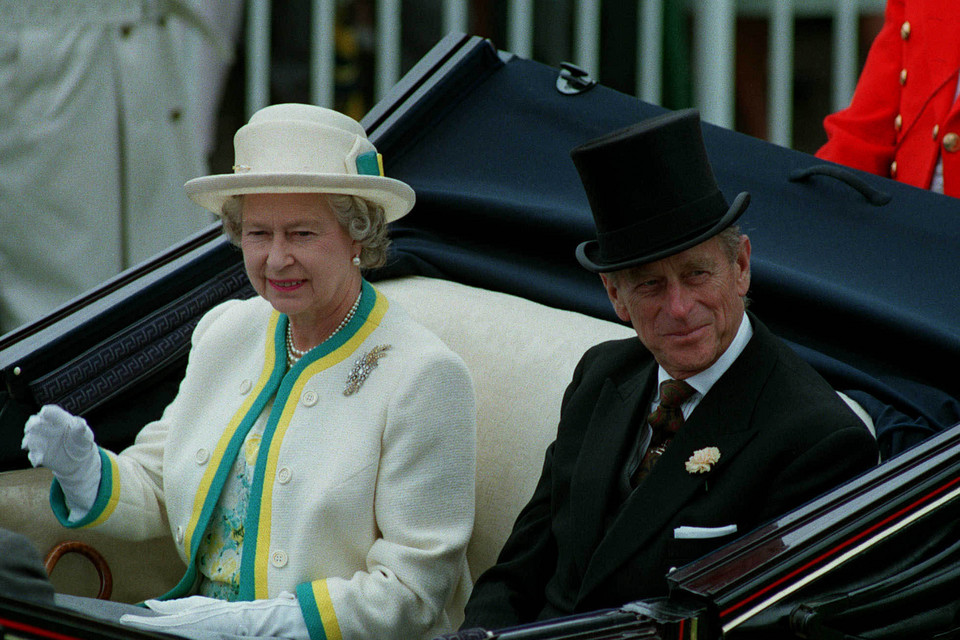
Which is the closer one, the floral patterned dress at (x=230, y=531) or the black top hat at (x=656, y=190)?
the black top hat at (x=656, y=190)

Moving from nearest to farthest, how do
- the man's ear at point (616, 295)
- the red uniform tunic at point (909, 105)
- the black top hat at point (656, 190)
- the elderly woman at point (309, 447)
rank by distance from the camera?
the black top hat at point (656, 190), the man's ear at point (616, 295), the elderly woman at point (309, 447), the red uniform tunic at point (909, 105)

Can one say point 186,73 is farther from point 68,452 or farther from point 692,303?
point 692,303

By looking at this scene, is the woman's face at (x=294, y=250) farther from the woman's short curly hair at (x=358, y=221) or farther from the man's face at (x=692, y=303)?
the man's face at (x=692, y=303)

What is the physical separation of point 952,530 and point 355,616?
909 millimetres

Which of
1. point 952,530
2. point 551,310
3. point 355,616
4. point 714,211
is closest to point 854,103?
point 551,310

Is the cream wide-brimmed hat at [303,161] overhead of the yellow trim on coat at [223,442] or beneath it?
overhead

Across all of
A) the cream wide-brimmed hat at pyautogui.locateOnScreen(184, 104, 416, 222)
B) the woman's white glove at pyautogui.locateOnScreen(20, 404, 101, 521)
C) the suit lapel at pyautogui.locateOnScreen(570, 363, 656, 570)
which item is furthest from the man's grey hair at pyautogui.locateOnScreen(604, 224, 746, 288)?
the woman's white glove at pyautogui.locateOnScreen(20, 404, 101, 521)

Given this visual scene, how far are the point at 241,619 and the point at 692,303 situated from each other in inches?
33.6

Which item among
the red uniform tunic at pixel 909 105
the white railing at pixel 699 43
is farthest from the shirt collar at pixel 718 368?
the white railing at pixel 699 43

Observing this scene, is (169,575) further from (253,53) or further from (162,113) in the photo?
(253,53)

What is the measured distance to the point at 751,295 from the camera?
2465mm

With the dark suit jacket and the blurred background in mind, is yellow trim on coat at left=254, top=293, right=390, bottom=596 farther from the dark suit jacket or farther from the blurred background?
the blurred background

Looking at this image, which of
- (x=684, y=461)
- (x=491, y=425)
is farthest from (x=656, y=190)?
(x=491, y=425)

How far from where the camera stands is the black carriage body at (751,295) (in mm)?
1581
